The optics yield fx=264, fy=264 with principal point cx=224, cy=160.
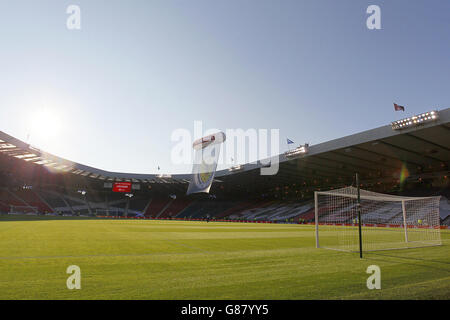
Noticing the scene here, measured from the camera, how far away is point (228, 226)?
106 feet

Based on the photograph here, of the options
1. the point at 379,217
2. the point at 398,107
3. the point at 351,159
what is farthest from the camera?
the point at 351,159

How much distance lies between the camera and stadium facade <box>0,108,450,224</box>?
106 ft

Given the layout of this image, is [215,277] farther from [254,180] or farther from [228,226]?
[254,180]

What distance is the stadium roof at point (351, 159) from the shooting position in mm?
28188

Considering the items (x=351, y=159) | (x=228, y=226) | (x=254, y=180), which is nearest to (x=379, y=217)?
(x=351, y=159)

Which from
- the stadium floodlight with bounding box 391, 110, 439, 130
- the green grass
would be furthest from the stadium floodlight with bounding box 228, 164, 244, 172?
the green grass

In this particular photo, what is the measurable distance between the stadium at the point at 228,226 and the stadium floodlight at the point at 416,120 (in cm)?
22

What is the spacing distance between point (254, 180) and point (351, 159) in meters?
24.5

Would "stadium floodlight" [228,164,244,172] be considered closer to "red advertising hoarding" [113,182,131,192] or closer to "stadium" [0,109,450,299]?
"stadium" [0,109,450,299]

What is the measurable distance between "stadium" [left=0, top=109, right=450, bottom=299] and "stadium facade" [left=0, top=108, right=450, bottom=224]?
246 millimetres

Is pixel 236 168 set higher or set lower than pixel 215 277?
higher

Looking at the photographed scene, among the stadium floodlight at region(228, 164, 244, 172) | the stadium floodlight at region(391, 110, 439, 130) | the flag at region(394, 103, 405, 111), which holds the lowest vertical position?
the stadium floodlight at region(228, 164, 244, 172)
